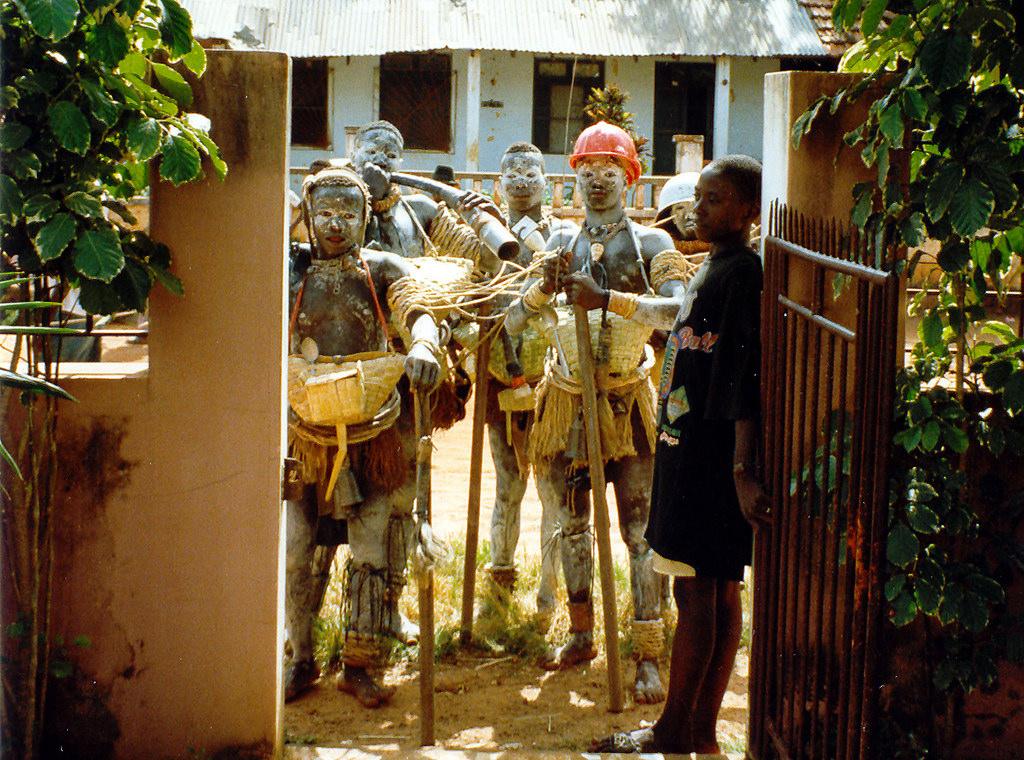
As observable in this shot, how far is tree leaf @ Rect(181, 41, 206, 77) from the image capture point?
357 cm

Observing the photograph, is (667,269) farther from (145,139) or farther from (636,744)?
(145,139)

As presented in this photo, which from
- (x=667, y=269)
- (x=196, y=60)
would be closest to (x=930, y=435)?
(x=667, y=269)

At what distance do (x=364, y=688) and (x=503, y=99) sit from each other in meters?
16.1

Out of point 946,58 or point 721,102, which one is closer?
point 946,58

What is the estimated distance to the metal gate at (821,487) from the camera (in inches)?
114

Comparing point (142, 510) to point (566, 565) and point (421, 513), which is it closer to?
point (421, 513)

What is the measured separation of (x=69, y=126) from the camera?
3.39 m

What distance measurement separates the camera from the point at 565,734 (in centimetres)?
517

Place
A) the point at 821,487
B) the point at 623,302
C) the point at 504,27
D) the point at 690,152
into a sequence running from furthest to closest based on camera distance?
1. the point at 504,27
2. the point at 690,152
3. the point at 623,302
4. the point at 821,487

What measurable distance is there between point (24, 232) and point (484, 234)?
302 centimetres

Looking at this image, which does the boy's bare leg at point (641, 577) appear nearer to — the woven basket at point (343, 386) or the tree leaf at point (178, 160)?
the woven basket at point (343, 386)

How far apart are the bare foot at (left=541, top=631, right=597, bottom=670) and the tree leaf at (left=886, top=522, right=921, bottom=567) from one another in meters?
2.70

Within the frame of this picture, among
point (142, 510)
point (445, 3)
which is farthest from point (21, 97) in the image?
point (445, 3)

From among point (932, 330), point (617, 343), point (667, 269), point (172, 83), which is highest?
point (172, 83)
